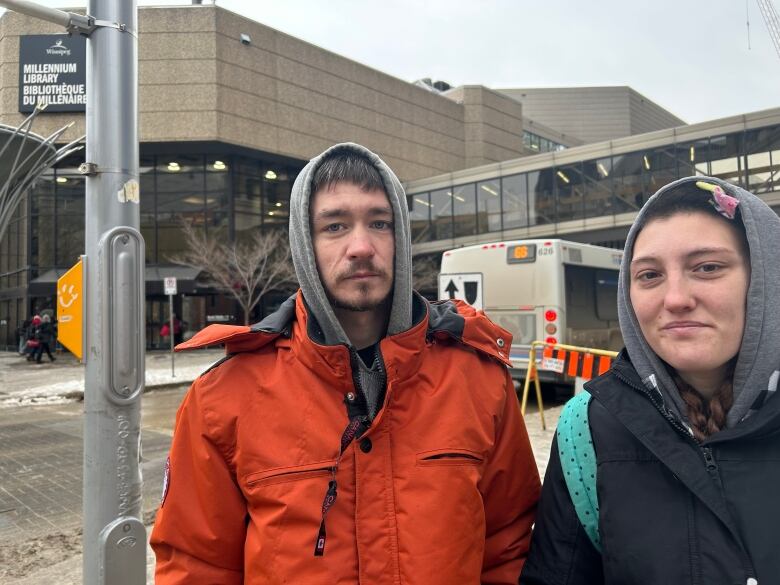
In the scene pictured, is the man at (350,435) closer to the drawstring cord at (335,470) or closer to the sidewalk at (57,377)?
the drawstring cord at (335,470)

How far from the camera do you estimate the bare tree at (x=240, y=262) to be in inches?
1029

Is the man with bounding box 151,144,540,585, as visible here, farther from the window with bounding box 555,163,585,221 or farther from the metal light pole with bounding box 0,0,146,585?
the window with bounding box 555,163,585,221

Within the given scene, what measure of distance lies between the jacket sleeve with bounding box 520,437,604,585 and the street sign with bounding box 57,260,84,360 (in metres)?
2.28

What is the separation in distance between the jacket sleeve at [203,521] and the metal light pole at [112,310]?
127 cm

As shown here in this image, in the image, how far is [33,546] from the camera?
15.4ft

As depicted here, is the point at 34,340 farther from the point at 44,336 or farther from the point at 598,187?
the point at 598,187

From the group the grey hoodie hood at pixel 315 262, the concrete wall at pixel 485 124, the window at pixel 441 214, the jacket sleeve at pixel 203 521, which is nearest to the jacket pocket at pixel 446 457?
the grey hoodie hood at pixel 315 262

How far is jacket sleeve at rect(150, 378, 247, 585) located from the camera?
5.47ft

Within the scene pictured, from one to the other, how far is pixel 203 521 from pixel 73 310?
1.72 m

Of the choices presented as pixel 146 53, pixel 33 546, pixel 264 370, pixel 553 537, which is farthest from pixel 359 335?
pixel 146 53

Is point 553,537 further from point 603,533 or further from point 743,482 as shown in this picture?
point 743,482

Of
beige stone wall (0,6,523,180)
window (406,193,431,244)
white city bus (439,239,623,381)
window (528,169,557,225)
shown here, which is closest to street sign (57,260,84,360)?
white city bus (439,239,623,381)

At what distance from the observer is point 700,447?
4.80 feet

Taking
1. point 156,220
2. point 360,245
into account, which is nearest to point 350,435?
point 360,245
